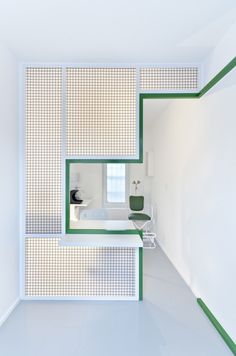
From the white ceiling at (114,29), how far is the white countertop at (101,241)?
1925 millimetres

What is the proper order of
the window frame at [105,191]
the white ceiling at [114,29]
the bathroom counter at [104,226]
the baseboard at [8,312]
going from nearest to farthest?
the white ceiling at [114,29]
the baseboard at [8,312]
the bathroom counter at [104,226]
the window frame at [105,191]

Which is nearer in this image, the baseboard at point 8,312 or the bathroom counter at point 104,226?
the baseboard at point 8,312

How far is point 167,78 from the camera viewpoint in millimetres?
2791

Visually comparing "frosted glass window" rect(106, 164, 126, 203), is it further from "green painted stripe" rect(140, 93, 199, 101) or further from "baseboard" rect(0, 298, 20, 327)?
"baseboard" rect(0, 298, 20, 327)

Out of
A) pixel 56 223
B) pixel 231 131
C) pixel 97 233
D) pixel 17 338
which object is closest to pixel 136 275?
pixel 97 233

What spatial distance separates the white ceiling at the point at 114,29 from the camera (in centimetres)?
181

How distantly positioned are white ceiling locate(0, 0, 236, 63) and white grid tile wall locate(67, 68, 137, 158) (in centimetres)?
17

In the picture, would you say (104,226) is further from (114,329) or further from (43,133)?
(43,133)

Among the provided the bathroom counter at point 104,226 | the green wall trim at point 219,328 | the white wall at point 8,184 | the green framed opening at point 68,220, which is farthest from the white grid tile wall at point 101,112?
the green wall trim at point 219,328

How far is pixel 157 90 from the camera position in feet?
9.16

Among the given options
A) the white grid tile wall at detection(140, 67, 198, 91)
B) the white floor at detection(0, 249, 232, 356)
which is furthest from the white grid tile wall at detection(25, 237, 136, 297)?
the white grid tile wall at detection(140, 67, 198, 91)

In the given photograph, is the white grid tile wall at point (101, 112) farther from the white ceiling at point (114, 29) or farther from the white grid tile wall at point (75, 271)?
the white grid tile wall at point (75, 271)

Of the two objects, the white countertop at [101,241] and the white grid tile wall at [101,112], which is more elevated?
the white grid tile wall at [101,112]

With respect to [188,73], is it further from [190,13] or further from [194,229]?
[194,229]
